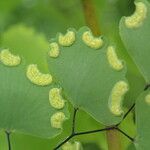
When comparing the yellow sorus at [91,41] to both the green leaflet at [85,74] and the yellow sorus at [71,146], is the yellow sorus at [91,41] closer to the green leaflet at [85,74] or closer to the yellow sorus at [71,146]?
the green leaflet at [85,74]

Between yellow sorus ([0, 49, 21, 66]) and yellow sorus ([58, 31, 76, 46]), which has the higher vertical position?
yellow sorus ([0, 49, 21, 66])

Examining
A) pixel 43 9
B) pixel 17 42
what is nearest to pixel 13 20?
pixel 43 9

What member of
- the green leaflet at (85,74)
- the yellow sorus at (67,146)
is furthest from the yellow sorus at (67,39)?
the yellow sorus at (67,146)

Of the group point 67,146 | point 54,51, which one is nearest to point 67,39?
point 54,51

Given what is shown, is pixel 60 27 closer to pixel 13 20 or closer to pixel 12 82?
pixel 13 20

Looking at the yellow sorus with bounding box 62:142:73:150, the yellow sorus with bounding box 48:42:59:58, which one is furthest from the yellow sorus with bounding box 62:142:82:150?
the yellow sorus with bounding box 48:42:59:58

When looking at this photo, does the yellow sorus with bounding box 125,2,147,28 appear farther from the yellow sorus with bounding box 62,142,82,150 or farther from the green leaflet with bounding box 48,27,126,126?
the yellow sorus with bounding box 62,142,82,150
